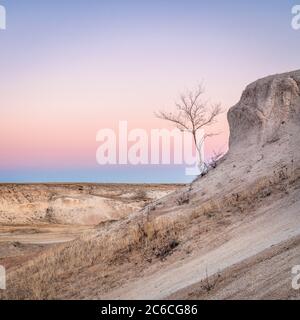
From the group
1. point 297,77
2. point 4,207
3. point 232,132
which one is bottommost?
point 4,207

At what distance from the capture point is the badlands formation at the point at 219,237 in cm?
981

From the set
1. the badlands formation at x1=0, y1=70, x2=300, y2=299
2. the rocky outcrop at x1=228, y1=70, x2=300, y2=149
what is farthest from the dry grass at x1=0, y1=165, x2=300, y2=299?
the rocky outcrop at x1=228, y1=70, x2=300, y2=149

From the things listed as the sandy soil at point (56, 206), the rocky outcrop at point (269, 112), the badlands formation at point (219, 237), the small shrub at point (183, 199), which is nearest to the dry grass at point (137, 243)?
the badlands formation at point (219, 237)

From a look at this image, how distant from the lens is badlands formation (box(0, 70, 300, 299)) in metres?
9.81

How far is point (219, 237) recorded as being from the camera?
12656 mm

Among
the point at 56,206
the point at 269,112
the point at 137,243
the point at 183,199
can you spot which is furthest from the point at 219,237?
the point at 56,206

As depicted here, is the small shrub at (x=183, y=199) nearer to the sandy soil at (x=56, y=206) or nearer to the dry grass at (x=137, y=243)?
the dry grass at (x=137, y=243)

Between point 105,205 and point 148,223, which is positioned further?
point 105,205

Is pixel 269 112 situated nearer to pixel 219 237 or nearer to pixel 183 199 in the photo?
pixel 183 199

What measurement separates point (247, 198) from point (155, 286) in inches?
153

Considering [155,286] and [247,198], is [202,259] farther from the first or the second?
[247,198]

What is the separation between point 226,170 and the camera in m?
16.3

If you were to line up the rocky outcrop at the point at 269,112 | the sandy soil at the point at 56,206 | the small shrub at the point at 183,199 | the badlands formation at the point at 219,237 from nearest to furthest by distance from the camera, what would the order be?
the badlands formation at the point at 219,237
the rocky outcrop at the point at 269,112
the small shrub at the point at 183,199
the sandy soil at the point at 56,206
